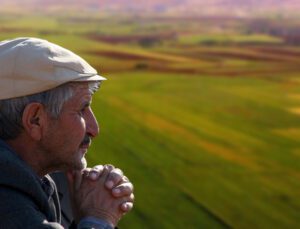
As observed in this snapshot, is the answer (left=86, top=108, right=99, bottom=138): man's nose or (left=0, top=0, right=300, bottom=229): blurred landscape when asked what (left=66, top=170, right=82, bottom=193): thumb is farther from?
(left=0, top=0, right=300, bottom=229): blurred landscape

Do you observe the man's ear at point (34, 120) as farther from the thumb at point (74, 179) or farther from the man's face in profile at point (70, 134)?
the thumb at point (74, 179)

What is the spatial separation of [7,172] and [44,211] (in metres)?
0.18

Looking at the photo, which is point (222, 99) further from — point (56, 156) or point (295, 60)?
point (56, 156)

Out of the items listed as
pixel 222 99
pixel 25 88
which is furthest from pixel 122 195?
pixel 222 99

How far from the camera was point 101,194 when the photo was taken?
193 cm

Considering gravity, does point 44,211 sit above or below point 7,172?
below

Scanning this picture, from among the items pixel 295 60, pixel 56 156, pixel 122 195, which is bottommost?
pixel 295 60

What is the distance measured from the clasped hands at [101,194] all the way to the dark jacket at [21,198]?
112mm

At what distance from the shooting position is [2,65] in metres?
1.83

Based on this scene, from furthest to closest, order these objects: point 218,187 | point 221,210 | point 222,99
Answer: point 222,99 → point 218,187 → point 221,210

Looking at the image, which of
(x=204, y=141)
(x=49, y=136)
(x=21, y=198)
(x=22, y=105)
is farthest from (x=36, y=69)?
(x=204, y=141)

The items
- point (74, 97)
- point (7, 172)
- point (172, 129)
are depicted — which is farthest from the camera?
point (172, 129)

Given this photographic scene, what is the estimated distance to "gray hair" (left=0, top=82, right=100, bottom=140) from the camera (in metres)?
1.80

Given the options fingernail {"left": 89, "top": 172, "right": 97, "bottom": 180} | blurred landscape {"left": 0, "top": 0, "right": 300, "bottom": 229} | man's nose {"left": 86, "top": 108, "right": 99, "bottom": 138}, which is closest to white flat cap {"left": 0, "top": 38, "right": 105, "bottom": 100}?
man's nose {"left": 86, "top": 108, "right": 99, "bottom": 138}
